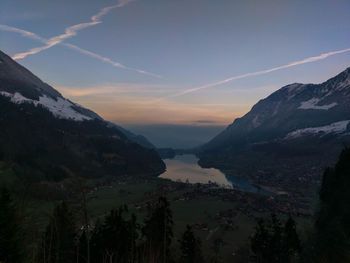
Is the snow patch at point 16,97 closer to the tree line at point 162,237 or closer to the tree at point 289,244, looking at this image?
the tree line at point 162,237

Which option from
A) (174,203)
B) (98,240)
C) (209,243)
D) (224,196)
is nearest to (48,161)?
(174,203)

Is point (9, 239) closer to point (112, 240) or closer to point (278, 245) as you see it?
point (112, 240)

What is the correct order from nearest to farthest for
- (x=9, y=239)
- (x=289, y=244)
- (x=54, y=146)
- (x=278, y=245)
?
1. (x=9, y=239)
2. (x=289, y=244)
3. (x=278, y=245)
4. (x=54, y=146)

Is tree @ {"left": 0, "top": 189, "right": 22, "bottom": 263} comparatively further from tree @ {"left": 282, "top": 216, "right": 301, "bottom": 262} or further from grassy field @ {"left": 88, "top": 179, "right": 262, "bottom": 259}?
grassy field @ {"left": 88, "top": 179, "right": 262, "bottom": 259}

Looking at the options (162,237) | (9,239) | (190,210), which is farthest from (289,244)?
(190,210)

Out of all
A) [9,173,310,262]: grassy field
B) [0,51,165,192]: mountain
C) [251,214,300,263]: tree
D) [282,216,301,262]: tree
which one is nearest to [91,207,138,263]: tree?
[9,173,310,262]: grassy field

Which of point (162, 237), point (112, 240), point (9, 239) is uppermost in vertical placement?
point (9, 239)

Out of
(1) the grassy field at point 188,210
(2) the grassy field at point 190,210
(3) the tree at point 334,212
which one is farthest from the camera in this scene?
(2) the grassy field at point 190,210

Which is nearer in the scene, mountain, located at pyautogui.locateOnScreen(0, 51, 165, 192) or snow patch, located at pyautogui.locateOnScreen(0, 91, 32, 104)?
mountain, located at pyautogui.locateOnScreen(0, 51, 165, 192)

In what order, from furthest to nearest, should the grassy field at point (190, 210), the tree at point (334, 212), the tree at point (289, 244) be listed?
the grassy field at point (190, 210)
the tree at point (289, 244)
the tree at point (334, 212)

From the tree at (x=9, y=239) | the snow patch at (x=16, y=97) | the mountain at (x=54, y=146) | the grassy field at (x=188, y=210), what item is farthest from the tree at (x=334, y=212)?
the snow patch at (x=16, y=97)
